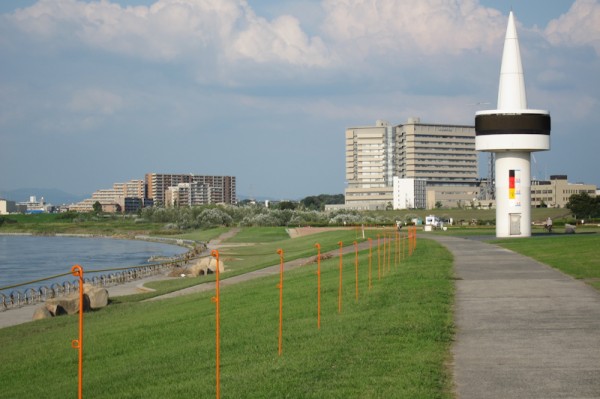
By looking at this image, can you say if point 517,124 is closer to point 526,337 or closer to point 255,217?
point 526,337

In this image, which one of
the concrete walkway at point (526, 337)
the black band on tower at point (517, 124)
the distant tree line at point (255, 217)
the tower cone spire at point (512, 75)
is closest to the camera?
the concrete walkway at point (526, 337)

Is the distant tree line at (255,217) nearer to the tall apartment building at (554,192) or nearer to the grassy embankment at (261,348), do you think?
the tall apartment building at (554,192)

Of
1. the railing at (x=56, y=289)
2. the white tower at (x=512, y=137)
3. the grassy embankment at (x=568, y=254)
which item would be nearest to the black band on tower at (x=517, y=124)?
the white tower at (x=512, y=137)

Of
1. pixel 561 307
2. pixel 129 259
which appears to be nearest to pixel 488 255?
pixel 561 307

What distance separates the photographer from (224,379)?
12.2 metres

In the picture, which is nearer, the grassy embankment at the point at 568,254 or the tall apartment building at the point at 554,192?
the grassy embankment at the point at 568,254

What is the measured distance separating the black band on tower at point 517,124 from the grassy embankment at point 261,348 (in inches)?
1187

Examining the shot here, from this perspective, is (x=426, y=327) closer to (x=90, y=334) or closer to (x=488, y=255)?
(x=90, y=334)

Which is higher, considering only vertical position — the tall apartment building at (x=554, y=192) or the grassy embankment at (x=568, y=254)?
the tall apartment building at (x=554, y=192)

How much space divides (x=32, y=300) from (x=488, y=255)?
21.0 meters

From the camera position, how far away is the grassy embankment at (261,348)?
11625 mm

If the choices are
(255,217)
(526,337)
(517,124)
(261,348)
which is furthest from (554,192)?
(261,348)

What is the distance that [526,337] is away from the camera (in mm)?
15109

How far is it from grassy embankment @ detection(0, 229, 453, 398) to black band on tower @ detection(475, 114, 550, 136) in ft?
98.9
